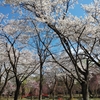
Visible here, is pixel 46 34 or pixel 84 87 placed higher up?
pixel 46 34

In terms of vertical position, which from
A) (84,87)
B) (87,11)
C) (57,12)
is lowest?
(84,87)

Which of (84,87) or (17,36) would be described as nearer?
(84,87)

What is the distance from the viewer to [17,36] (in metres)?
17.7

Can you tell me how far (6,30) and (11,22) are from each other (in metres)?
0.84

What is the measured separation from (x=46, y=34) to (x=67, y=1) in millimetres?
4236

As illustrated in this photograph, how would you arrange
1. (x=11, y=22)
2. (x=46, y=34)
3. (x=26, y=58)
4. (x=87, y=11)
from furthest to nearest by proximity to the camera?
(x=26, y=58) < (x=11, y=22) < (x=46, y=34) < (x=87, y=11)

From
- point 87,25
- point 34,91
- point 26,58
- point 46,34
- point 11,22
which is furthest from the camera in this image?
point 34,91

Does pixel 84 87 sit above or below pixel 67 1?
below

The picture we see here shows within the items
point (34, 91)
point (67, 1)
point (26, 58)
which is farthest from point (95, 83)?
point (67, 1)

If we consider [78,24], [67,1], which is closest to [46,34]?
[67,1]

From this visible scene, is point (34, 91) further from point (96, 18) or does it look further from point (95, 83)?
point (96, 18)

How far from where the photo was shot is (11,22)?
1756 cm

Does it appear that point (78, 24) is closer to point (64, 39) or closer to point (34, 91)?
point (64, 39)

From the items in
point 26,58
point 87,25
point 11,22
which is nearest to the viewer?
point 87,25
